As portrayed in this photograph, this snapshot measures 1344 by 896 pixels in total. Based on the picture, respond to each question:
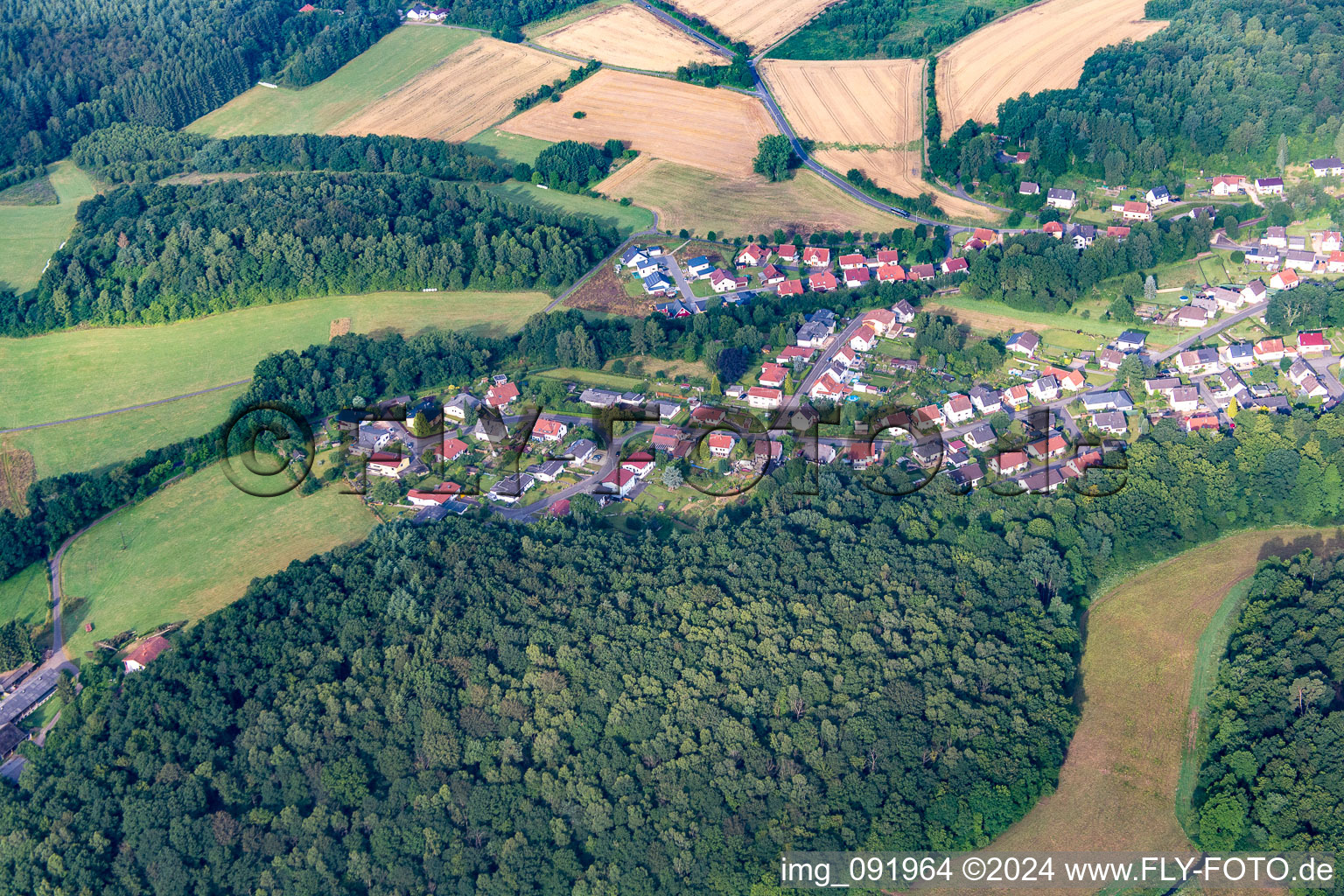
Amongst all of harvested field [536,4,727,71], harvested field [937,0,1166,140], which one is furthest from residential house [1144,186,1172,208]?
harvested field [536,4,727,71]

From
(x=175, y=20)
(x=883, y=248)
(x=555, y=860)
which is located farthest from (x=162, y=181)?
(x=555, y=860)

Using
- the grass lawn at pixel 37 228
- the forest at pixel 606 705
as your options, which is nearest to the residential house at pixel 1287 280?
the forest at pixel 606 705

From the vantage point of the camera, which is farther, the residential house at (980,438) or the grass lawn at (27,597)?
the residential house at (980,438)

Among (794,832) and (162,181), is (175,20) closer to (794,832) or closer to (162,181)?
(162,181)

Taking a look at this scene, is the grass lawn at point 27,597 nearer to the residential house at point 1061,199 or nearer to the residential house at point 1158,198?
the residential house at point 1061,199

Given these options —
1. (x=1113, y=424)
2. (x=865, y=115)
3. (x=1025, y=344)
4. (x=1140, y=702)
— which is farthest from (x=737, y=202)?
(x=1140, y=702)

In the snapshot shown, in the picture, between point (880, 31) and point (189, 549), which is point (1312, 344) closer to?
point (880, 31)

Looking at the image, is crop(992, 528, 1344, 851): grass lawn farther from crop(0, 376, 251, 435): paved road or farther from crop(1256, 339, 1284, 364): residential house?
crop(0, 376, 251, 435): paved road
